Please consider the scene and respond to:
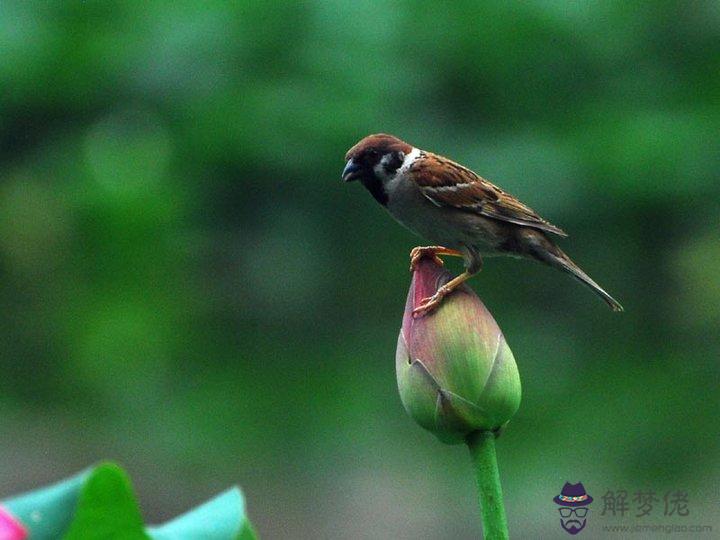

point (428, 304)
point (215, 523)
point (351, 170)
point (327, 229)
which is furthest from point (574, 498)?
point (327, 229)

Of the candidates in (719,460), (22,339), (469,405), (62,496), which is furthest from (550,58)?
(62,496)

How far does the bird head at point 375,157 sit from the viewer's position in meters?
2.05

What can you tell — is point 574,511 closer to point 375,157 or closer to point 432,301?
point 375,157

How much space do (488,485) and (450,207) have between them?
116 cm

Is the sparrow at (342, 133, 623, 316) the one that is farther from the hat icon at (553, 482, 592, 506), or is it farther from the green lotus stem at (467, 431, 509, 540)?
the green lotus stem at (467, 431, 509, 540)

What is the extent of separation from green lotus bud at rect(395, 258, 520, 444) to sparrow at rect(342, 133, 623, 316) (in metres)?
0.81

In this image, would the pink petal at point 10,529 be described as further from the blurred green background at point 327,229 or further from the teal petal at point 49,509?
the blurred green background at point 327,229

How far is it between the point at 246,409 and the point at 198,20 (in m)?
1.44

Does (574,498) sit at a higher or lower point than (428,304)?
lower

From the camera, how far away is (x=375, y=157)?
210 centimetres

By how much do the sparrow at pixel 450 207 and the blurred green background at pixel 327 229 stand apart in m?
1.54

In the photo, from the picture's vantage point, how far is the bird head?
6.72ft

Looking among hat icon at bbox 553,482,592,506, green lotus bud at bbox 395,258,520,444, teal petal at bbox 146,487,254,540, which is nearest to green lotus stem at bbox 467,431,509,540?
green lotus bud at bbox 395,258,520,444

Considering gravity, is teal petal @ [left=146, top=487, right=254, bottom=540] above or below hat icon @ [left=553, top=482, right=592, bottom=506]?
below
